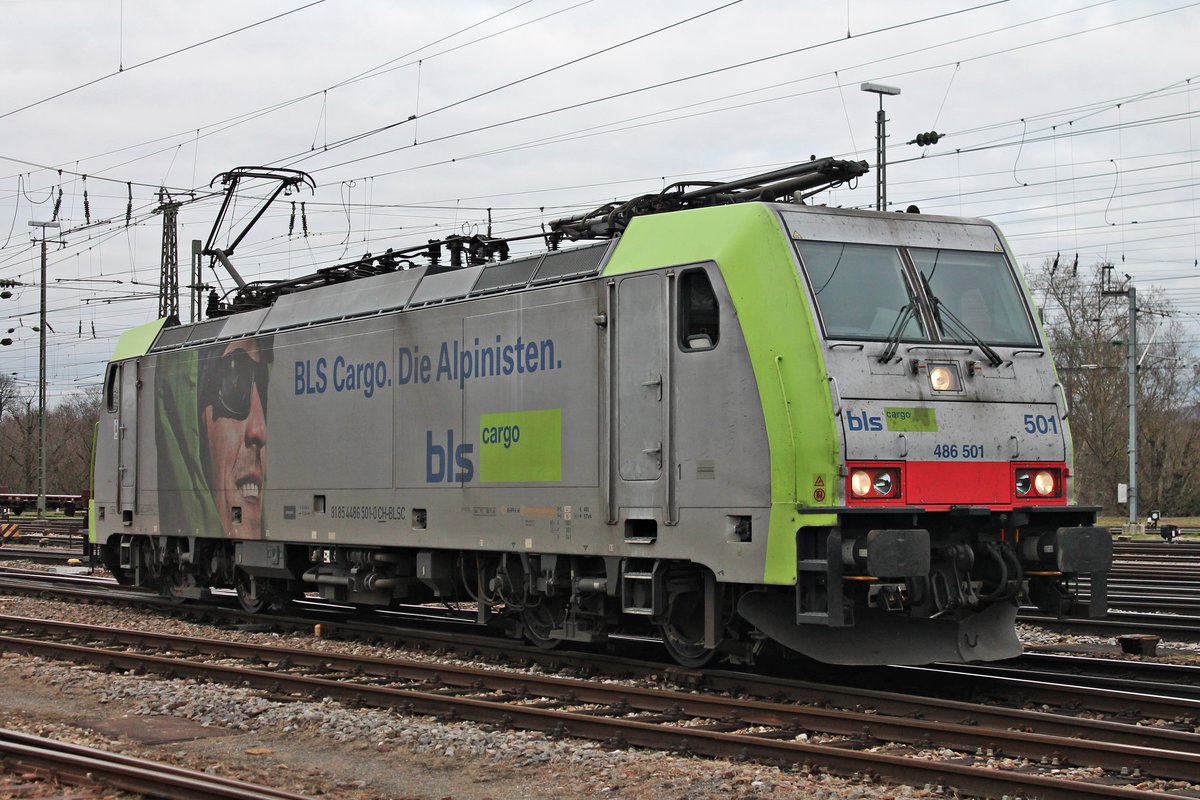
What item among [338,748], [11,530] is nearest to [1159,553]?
[338,748]

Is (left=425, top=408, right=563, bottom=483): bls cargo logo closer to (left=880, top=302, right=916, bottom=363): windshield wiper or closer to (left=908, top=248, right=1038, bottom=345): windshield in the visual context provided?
(left=880, top=302, right=916, bottom=363): windshield wiper

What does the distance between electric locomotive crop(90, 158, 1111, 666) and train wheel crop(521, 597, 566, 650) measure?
24mm

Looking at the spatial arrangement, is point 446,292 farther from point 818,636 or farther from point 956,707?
point 956,707

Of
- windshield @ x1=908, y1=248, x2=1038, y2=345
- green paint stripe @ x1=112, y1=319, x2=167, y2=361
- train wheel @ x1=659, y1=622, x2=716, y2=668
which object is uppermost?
green paint stripe @ x1=112, y1=319, x2=167, y2=361

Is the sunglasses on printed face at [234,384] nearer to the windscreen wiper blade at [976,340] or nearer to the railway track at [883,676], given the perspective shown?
the railway track at [883,676]

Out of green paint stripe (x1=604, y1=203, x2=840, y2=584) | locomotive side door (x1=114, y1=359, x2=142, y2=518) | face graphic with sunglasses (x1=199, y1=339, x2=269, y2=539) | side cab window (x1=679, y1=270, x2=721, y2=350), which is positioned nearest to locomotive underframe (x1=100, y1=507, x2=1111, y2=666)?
green paint stripe (x1=604, y1=203, x2=840, y2=584)

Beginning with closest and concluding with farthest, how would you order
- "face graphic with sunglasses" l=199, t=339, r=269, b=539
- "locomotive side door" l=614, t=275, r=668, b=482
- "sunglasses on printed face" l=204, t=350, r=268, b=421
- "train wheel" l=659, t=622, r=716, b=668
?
"locomotive side door" l=614, t=275, r=668, b=482 < "train wheel" l=659, t=622, r=716, b=668 < "face graphic with sunglasses" l=199, t=339, r=269, b=539 < "sunglasses on printed face" l=204, t=350, r=268, b=421

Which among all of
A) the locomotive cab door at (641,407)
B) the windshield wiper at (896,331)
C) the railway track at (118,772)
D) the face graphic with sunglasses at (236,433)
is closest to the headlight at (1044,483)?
the windshield wiper at (896,331)

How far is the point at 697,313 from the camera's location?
35.5 feet

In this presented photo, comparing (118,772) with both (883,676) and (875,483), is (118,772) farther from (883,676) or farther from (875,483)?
(883,676)

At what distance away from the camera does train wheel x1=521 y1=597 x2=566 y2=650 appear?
42.3 feet

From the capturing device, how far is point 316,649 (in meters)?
14.6

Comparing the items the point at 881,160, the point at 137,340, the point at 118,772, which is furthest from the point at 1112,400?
the point at 118,772

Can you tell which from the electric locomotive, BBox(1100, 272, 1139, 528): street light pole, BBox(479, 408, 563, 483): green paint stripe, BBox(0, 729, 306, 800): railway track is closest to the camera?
BBox(0, 729, 306, 800): railway track
